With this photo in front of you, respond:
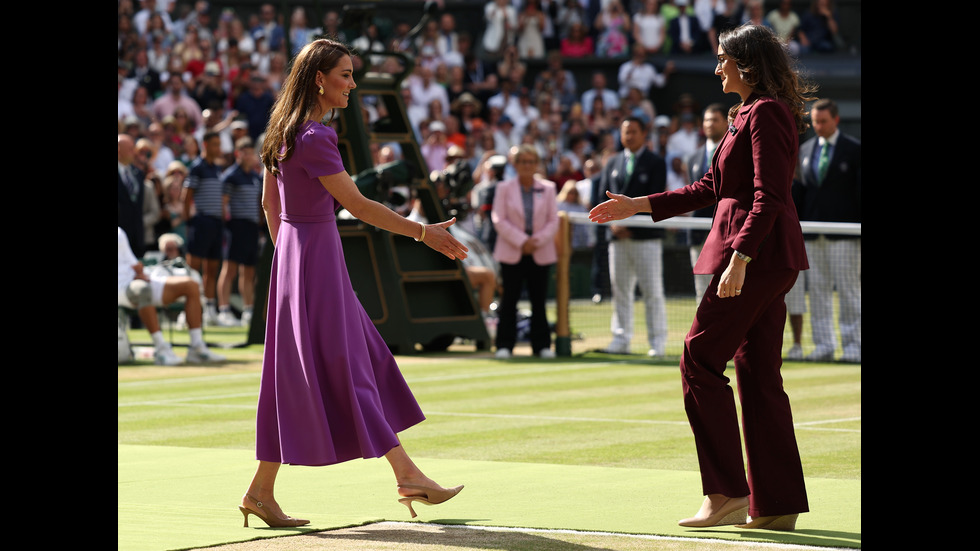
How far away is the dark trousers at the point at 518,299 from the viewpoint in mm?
15648

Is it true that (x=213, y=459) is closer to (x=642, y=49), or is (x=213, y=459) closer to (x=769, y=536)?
(x=769, y=536)

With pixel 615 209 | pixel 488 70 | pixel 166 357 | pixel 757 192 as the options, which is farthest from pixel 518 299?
pixel 488 70

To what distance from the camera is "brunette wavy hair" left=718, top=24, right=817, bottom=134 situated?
6078 millimetres

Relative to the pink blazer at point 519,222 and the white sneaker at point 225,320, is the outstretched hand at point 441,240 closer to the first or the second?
the pink blazer at point 519,222

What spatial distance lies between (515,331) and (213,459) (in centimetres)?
752

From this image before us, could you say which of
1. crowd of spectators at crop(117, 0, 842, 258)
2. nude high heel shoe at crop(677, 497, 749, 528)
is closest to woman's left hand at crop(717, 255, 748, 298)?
nude high heel shoe at crop(677, 497, 749, 528)

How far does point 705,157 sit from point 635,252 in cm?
150

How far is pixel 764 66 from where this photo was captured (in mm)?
6070

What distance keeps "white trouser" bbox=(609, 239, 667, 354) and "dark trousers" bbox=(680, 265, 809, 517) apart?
943 centimetres

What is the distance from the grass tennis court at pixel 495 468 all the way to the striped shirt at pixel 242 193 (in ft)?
17.3

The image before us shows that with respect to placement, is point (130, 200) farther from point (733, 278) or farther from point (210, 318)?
point (733, 278)

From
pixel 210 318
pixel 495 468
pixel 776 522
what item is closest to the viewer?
pixel 776 522

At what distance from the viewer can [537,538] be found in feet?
19.4
